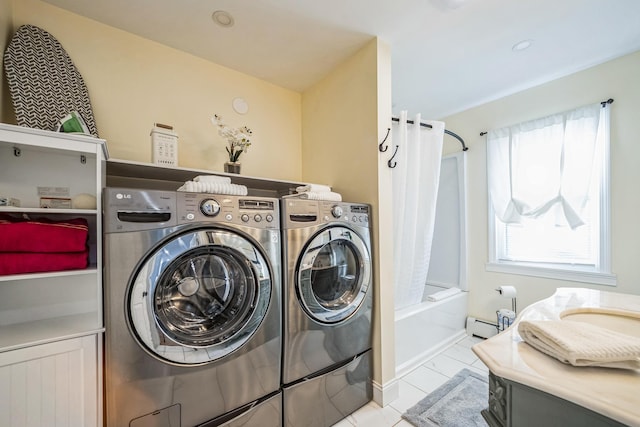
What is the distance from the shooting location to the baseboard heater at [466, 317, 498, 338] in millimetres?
2577

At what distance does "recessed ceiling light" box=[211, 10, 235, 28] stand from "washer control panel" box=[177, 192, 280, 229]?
1.21m

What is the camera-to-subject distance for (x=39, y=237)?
1009 millimetres

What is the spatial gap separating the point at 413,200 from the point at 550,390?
1739 millimetres

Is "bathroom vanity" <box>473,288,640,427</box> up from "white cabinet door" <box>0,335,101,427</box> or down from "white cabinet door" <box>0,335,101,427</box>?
up

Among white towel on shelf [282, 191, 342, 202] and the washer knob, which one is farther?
white towel on shelf [282, 191, 342, 202]

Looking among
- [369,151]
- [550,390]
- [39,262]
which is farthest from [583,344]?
[39,262]

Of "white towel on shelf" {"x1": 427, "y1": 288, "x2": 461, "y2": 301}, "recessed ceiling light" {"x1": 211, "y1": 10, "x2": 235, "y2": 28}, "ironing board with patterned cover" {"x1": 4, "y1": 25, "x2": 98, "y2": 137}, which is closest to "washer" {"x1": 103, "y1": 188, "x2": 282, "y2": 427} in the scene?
"ironing board with patterned cover" {"x1": 4, "y1": 25, "x2": 98, "y2": 137}

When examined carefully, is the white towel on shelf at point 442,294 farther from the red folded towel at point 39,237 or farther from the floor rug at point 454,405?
the red folded towel at point 39,237

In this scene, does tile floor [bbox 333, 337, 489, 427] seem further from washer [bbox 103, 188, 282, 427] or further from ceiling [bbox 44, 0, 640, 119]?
ceiling [bbox 44, 0, 640, 119]

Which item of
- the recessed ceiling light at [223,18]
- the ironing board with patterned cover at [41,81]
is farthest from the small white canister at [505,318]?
the ironing board with patterned cover at [41,81]

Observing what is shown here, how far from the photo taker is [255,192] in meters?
2.20

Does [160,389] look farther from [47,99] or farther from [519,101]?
[519,101]

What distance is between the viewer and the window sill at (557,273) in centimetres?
205

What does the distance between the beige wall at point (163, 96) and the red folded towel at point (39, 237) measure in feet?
2.57
